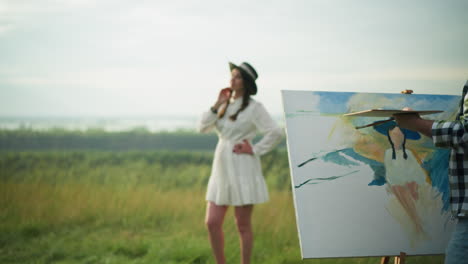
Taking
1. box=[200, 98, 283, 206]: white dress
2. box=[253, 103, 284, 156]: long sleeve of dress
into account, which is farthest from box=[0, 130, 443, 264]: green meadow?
box=[253, 103, 284, 156]: long sleeve of dress

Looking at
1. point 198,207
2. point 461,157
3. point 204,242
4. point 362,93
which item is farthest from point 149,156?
point 461,157

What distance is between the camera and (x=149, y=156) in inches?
245

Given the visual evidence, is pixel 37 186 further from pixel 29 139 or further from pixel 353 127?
pixel 353 127

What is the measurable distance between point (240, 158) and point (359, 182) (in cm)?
72

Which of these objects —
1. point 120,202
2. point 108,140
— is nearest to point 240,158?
point 120,202

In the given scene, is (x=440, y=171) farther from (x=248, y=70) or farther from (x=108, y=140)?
(x=108, y=140)

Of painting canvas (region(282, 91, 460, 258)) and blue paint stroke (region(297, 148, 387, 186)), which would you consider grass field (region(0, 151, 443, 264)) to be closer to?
painting canvas (region(282, 91, 460, 258))

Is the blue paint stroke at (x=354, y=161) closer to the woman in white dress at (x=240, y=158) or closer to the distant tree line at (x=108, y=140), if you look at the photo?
the woman in white dress at (x=240, y=158)

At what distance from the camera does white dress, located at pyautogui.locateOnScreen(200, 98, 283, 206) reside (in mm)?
2646

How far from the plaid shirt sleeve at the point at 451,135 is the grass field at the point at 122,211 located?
→ 1.89 meters

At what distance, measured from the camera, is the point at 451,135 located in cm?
160

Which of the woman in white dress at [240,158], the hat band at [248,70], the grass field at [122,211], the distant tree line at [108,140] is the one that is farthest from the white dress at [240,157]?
the distant tree line at [108,140]

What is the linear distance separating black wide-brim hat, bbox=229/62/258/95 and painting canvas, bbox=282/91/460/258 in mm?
249

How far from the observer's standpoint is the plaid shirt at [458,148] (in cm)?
159
